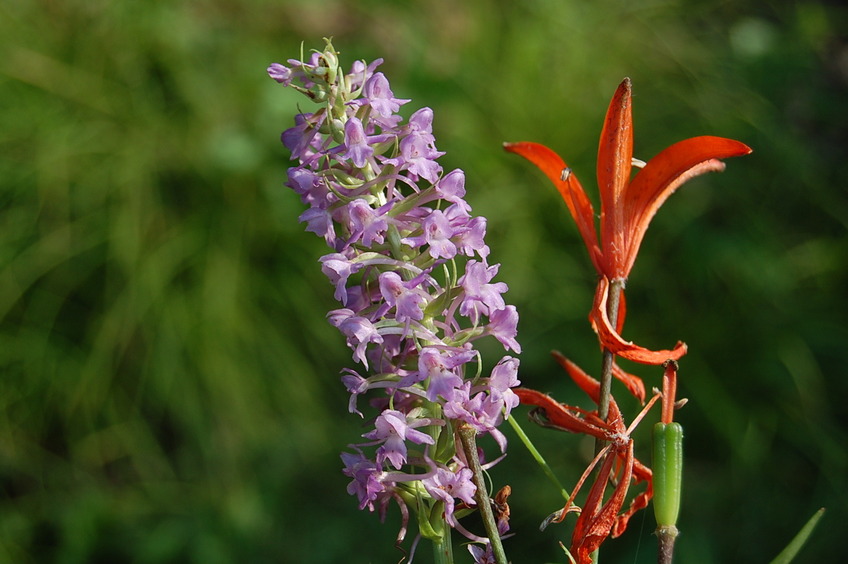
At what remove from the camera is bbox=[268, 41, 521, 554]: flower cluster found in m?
0.39

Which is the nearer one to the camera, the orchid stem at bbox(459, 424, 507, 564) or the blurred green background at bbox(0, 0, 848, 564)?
the orchid stem at bbox(459, 424, 507, 564)

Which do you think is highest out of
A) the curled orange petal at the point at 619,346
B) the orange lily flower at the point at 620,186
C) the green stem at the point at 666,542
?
the orange lily flower at the point at 620,186

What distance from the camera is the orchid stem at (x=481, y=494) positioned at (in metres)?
0.38

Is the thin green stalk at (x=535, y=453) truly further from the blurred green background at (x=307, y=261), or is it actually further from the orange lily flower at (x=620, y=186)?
the blurred green background at (x=307, y=261)

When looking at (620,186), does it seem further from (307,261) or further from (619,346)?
(307,261)

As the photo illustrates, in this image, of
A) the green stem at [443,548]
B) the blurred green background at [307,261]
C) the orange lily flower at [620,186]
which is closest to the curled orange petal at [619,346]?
the orange lily flower at [620,186]

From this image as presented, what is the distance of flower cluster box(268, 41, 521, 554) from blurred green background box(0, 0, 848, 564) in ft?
3.63

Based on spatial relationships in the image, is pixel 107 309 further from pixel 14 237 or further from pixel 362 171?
pixel 362 171

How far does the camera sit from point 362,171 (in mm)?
418

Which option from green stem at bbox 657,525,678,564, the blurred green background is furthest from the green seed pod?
the blurred green background

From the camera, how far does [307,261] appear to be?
77.9 inches

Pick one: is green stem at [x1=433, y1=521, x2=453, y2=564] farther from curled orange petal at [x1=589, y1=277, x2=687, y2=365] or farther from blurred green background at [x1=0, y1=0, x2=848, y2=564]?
blurred green background at [x1=0, y1=0, x2=848, y2=564]

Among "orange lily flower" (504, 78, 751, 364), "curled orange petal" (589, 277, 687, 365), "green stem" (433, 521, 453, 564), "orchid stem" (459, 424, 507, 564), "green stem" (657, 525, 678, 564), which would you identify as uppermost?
"orange lily flower" (504, 78, 751, 364)

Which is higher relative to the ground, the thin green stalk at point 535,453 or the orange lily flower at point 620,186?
the orange lily flower at point 620,186
